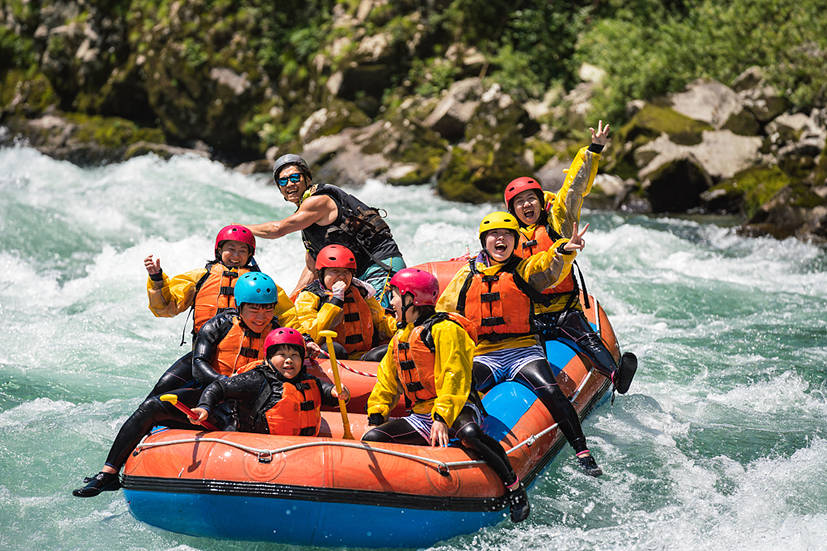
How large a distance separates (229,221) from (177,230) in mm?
1048

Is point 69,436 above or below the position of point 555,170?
below

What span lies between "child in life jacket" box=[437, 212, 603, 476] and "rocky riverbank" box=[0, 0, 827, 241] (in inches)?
310

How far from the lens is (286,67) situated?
2023 centimetres

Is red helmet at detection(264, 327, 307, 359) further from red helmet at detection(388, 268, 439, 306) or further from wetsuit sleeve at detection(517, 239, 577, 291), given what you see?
wetsuit sleeve at detection(517, 239, 577, 291)

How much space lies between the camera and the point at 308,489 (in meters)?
4.35

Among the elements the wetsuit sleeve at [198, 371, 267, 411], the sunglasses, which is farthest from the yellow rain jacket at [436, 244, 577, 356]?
the sunglasses

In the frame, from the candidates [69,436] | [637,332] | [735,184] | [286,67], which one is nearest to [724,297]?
[637,332]

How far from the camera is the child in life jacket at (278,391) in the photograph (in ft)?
15.5

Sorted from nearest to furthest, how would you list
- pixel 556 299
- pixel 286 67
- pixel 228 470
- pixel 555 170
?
pixel 228 470, pixel 556 299, pixel 555 170, pixel 286 67

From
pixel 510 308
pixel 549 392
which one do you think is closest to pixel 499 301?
pixel 510 308

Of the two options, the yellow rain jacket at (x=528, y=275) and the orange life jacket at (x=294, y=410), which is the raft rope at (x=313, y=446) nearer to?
the orange life jacket at (x=294, y=410)

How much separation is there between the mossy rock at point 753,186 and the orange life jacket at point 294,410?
9.79 m

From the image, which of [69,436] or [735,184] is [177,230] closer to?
[69,436]

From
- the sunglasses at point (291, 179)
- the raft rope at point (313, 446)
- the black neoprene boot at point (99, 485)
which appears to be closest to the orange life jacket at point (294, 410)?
the raft rope at point (313, 446)
